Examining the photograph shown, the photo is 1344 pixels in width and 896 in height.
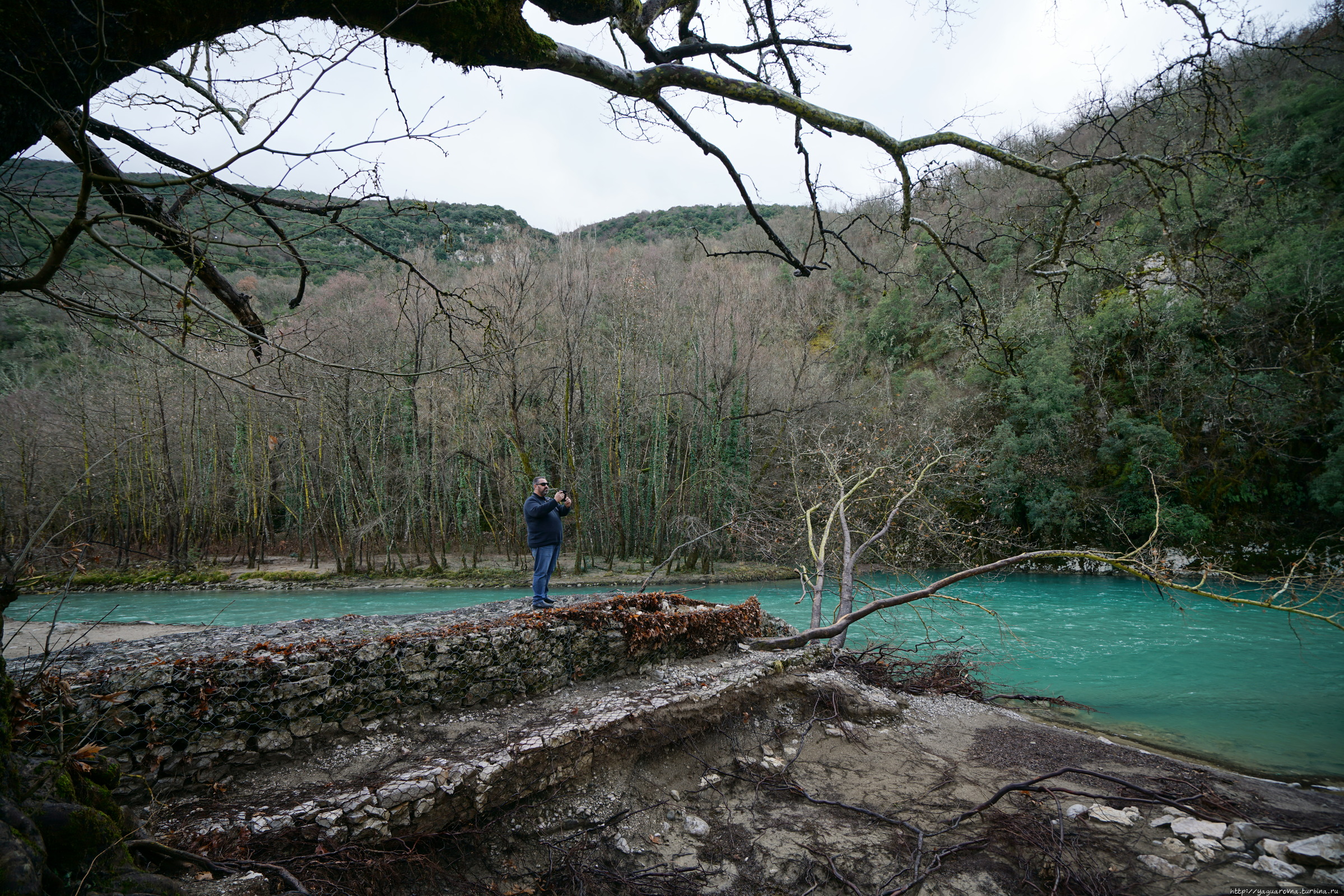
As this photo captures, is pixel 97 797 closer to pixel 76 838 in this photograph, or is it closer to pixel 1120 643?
pixel 76 838

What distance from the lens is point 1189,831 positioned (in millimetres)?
4520

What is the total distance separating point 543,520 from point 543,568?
0.66 metres

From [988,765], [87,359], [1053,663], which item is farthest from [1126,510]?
[87,359]

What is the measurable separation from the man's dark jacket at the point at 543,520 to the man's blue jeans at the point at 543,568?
0.07 m

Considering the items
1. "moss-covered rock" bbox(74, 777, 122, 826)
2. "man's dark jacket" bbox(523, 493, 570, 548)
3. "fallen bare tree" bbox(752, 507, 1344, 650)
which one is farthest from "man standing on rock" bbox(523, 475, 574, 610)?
"moss-covered rock" bbox(74, 777, 122, 826)

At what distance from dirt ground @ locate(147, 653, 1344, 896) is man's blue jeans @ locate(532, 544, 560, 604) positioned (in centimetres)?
247

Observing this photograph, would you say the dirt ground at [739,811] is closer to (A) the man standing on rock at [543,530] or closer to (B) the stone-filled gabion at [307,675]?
(B) the stone-filled gabion at [307,675]

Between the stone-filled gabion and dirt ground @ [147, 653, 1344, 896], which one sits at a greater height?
the stone-filled gabion

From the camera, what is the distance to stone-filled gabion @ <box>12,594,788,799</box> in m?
3.64

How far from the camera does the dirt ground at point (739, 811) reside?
3.71 metres

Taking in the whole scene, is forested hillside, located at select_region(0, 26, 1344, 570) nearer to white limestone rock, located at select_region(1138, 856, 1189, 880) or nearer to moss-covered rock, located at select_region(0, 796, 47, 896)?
white limestone rock, located at select_region(1138, 856, 1189, 880)

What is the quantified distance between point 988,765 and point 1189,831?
145 centimetres

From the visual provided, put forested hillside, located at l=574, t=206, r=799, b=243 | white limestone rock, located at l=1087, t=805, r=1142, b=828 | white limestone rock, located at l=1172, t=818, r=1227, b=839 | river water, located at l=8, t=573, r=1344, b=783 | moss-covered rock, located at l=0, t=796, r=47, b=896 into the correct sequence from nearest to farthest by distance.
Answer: moss-covered rock, located at l=0, t=796, r=47, b=896, white limestone rock, located at l=1172, t=818, r=1227, b=839, white limestone rock, located at l=1087, t=805, r=1142, b=828, river water, located at l=8, t=573, r=1344, b=783, forested hillside, located at l=574, t=206, r=799, b=243

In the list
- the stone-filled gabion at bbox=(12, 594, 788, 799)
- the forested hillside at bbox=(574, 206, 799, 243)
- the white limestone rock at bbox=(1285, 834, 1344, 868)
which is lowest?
the white limestone rock at bbox=(1285, 834, 1344, 868)
